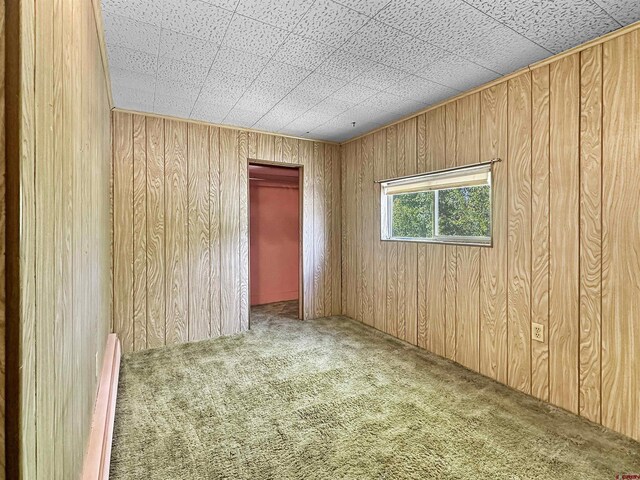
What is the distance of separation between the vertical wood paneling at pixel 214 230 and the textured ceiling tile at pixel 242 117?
9.5 inches

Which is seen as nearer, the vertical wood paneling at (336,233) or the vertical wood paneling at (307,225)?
the vertical wood paneling at (307,225)

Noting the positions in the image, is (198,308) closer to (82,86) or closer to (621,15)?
(82,86)

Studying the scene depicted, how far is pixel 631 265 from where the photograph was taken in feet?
5.85

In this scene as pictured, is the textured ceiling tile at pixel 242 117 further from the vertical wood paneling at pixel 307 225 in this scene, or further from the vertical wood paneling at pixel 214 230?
the vertical wood paneling at pixel 307 225

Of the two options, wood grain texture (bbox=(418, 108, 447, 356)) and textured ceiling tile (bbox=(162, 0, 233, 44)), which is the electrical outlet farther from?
textured ceiling tile (bbox=(162, 0, 233, 44))

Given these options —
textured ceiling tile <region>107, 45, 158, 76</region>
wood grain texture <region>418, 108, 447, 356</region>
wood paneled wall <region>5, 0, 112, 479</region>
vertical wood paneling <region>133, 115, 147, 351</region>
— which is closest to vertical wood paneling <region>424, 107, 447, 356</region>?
wood grain texture <region>418, 108, 447, 356</region>

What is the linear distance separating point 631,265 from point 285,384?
7.57ft

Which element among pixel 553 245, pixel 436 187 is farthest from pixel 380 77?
pixel 553 245

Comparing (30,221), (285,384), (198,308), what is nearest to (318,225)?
(198,308)

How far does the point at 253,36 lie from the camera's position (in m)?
1.86

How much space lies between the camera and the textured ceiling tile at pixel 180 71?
215 centimetres

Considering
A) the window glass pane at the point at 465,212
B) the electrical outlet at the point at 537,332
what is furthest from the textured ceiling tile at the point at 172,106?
the electrical outlet at the point at 537,332

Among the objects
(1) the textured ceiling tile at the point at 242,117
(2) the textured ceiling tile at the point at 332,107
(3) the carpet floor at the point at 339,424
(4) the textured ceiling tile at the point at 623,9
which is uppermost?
(1) the textured ceiling tile at the point at 242,117

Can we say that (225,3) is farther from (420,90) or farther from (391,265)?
(391,265)
